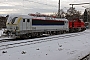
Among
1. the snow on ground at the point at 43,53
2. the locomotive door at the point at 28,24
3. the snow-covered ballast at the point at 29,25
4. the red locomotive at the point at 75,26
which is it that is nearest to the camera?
the snow on ground at the point at 43,53

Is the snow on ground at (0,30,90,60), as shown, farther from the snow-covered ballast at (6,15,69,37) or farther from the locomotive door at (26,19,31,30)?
the locomotive door at (26,19,31,30)

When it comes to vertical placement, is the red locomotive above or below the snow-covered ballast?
below

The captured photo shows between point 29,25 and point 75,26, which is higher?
point 29,25

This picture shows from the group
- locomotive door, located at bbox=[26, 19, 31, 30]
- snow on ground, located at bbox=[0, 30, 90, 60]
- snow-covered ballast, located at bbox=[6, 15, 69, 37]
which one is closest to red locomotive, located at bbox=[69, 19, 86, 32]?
snow-covered ballast, located at bbox=[6, 15, 69, 37]

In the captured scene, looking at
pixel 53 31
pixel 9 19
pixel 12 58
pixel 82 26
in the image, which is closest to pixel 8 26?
pixel 9 19

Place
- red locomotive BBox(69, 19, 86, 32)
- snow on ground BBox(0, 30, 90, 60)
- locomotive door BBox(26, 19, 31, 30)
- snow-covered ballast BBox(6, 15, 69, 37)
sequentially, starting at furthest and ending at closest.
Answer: red locomotive BBox(69, 19, 86, 32)
locomotive door BBox(26, 19, 31, 30)
snow-covered ballast BBox(6, 15, 69, 37)
snow on ground BBox(0, 30, 90, 60)

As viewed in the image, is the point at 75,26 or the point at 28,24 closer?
the point at 28,24

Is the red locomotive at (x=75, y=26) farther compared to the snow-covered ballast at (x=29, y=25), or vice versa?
the red locomotive at (x=75, y=26)

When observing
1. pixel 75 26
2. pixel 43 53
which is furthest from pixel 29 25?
pixel 75 26

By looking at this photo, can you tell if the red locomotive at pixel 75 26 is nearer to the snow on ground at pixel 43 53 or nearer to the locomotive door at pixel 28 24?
the locomotive door at pixel 28 24

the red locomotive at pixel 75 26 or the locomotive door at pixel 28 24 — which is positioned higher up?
the locomotive door at pixel 28 24

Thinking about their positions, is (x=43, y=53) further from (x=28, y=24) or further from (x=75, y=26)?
(x=75, y=26)

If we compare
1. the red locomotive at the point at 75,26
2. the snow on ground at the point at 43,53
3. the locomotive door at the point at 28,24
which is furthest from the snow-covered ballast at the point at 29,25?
the red locomotive at the point at 75,26

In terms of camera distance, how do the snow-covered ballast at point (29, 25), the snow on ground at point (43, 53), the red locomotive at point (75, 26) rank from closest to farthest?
the snow on ground at point (43, 53)
the snow-covered ballast at point (29, 25)
the red locomotive at point (75, 26)
